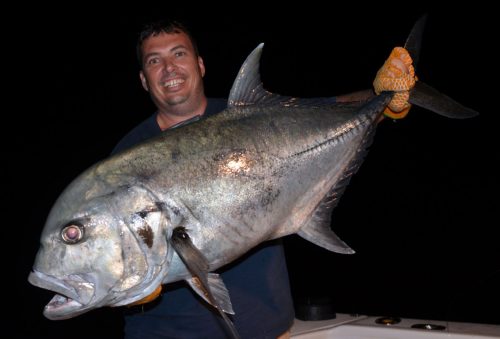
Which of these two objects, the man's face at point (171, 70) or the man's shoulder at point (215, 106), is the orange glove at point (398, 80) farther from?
the man's face at point (171, 70)

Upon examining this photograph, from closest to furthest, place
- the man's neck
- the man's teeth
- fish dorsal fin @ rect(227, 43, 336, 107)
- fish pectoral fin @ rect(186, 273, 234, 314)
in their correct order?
fish pectoral fin @ rect(186, 273, 234, 314) → fish dorsal fin @ rect(227, 43, 336, 107) → the man's teeth → the man's neck

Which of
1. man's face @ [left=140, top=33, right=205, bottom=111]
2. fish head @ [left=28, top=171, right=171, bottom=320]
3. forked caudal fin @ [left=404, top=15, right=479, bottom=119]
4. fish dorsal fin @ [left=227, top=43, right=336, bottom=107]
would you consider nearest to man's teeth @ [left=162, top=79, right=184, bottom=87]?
man's face @ [left=140, top=33, right=205, bottom=111]

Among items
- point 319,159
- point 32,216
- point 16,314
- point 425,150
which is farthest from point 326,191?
point 32,216

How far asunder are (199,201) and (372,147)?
2234cm

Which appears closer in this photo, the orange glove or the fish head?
the fish head

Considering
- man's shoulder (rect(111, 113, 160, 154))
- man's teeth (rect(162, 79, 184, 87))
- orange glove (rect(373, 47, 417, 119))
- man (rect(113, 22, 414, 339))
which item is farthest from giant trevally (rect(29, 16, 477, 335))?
man's shoulder (rect(111, 113, 160, 154))

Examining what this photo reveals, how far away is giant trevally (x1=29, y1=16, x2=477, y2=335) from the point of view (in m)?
2.00

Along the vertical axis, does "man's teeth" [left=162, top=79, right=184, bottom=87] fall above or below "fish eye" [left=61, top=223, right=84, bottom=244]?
above

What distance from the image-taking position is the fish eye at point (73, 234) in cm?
199

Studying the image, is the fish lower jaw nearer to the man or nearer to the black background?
the man

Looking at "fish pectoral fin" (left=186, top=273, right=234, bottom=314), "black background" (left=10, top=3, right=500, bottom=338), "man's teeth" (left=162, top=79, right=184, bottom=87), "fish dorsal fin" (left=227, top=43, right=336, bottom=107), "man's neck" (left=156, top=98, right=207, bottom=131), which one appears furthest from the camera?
"black background" (left=10, top=3, right=500, bottom=338)

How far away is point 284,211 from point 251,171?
0.27 metres

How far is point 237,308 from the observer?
2.75 m

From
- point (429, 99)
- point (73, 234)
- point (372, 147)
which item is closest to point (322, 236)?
point (429, 99)
